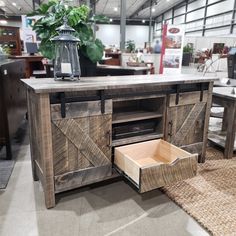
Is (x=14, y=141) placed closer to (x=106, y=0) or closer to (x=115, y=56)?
(x=115, y=56)

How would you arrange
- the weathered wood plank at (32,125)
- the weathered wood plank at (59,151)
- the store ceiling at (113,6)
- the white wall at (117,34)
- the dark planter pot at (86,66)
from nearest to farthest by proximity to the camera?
1. the weathered wood plank at (59,151)
2. the weathered wood plank at (32,125)
3. the dark planter pot at (86,66)
4. the store ceiling at (113,6)
5. the white wall at (117,34)

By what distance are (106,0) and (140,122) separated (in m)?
12.0

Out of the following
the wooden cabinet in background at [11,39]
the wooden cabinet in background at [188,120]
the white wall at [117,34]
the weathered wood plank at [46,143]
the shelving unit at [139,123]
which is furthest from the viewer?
the white wall at [117,34]

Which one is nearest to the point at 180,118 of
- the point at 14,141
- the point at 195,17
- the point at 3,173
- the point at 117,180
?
the point at 117,180

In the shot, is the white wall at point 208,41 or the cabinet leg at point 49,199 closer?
the cabinet leg at point 49,199

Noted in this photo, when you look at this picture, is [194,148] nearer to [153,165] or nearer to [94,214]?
[153,165]

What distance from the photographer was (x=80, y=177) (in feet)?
5.53

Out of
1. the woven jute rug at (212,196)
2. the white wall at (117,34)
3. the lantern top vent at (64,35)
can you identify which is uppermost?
the white wall at (117,34)

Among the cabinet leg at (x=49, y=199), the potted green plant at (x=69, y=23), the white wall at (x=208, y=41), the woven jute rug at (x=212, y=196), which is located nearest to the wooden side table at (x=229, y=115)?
the woven jute rug at (x=212, y=196)

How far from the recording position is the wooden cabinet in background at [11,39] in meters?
5.14

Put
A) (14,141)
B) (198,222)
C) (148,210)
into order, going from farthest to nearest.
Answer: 1. (14,141)
2. (148,210)
3. (198,222)

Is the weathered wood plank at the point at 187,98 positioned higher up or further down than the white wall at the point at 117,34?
further down

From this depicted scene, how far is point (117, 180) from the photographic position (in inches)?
80.2

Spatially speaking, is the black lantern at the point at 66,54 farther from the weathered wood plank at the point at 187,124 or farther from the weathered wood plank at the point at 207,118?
the weathered wood plank at the point at 207,118
